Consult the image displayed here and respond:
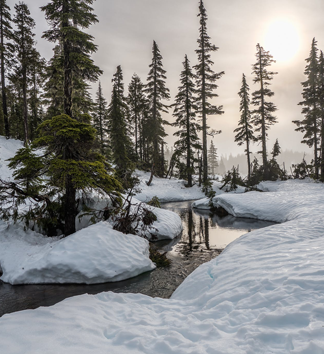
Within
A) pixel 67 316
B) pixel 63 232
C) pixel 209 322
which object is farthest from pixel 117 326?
pixel 63 232

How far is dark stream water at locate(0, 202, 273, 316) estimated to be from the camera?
534 cm

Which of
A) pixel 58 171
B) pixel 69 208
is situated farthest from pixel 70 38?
pixel 69 208

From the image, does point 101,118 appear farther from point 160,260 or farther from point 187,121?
point 160,260

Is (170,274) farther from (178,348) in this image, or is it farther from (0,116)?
(0,116)

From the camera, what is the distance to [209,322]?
3.31 m

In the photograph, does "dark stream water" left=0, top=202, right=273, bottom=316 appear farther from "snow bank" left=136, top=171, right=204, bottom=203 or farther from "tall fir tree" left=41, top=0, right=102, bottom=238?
"snow bank" left=136, top=171, right=204, bottom=203

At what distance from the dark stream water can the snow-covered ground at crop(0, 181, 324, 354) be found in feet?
3.19

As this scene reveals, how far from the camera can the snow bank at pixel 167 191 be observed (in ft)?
78.1

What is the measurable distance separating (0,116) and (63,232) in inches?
885

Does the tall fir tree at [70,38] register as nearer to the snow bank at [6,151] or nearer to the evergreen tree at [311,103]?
the snow bank at [6,151]

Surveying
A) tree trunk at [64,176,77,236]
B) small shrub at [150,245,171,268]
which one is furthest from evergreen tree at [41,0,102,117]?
small shrub at [150,245,171,268]

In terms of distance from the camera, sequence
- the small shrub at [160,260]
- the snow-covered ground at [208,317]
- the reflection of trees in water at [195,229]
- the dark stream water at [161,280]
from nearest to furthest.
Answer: the snow-covered ground at [208,317] → the dark stream water at [161,280] → the small shrub at [160,260] → the reflection of trees in water at [195,229]

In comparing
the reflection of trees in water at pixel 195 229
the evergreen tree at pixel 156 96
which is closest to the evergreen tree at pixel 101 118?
the evergreen tree at pixel 156 96

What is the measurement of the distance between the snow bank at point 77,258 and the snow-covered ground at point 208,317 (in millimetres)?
1493
